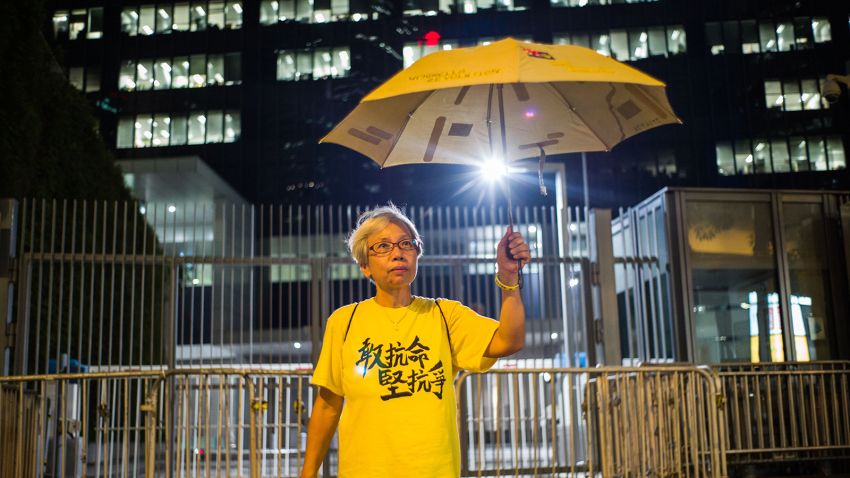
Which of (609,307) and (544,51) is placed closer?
(544,51)

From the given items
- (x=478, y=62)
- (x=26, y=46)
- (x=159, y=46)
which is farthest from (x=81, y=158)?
(x=159, y=46)

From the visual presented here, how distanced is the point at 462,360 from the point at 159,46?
49682mm

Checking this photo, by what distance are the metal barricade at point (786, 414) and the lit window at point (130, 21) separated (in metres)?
45.9

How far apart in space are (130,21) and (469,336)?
5077cm

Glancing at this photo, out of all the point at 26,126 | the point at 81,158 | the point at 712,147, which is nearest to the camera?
the point at 26,126

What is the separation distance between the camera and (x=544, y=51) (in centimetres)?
380

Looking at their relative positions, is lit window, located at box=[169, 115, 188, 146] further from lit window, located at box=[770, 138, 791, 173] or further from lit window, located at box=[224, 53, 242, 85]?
lit window, located at box=[770, 138, 791, 173]

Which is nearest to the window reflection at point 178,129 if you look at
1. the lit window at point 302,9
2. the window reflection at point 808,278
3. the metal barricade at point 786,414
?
the lit window at point 302,9

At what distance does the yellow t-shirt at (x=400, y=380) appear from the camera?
11.0 ft

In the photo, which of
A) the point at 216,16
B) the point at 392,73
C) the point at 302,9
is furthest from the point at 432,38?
the point at 216,16

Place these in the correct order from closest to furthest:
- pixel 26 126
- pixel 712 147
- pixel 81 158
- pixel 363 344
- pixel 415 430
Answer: pixel 415 430
pixel 363 344
pixel 26 126
pixel 81 158
pixel 712 147

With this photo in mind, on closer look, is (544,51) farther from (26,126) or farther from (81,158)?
(81,158)

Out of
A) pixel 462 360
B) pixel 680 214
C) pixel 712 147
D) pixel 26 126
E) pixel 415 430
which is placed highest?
pixel 712 147

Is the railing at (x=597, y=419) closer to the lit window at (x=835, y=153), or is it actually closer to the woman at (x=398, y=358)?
the woman at (x=398, y=358)
